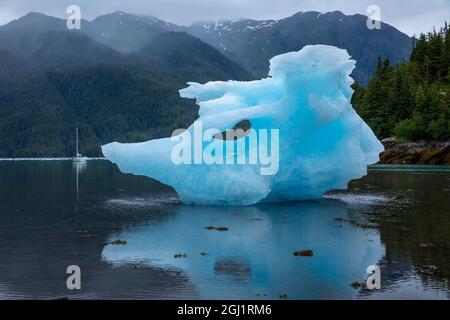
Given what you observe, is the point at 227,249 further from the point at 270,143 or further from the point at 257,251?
the point at 270,143

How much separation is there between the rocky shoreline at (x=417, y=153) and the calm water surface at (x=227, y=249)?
78094 millimetres

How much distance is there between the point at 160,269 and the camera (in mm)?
25000

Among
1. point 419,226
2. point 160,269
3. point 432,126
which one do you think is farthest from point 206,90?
point 432,126

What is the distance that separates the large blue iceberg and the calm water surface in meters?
2.08

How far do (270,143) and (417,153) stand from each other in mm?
94138

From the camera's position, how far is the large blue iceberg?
4578 centimetres

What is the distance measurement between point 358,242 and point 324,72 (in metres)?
18.2

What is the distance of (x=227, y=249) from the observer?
29.9 m

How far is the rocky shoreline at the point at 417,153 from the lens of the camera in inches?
4956

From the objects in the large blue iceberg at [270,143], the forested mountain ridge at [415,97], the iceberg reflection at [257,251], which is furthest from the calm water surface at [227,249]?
the forested mountain ridge at [415,97]

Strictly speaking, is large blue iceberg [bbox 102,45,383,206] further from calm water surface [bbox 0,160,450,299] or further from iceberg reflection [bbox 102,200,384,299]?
iceberg reflection [bbox 102,200,384,299]

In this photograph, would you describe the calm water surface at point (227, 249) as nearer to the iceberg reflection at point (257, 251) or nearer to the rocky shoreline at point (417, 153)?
the iceberg reflection at point (257, 251)

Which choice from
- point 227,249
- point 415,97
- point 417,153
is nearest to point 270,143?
point 227,249
